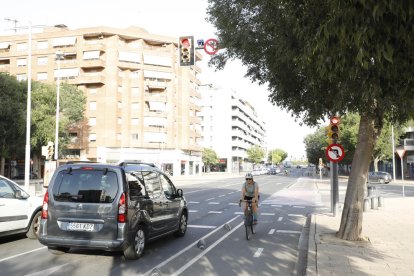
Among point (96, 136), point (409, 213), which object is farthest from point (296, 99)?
point (96, 136)

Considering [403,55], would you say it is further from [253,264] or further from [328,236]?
[328,236]

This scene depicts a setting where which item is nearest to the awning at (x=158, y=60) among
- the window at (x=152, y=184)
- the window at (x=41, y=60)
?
the window at (x=41, y=60)

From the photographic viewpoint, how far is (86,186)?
24.3 ft

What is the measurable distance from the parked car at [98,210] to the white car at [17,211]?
1.51 metres

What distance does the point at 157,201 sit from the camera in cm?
840

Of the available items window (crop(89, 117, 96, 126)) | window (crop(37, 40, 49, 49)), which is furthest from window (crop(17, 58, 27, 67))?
window (crop(89, 117, 96, 126))

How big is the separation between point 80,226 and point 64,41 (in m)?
60.7

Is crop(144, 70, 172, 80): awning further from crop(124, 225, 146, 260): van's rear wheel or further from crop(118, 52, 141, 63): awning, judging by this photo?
crop(124, 225, 146, 260): van's rear wheel

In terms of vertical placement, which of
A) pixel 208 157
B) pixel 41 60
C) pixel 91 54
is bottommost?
pixel 208 157

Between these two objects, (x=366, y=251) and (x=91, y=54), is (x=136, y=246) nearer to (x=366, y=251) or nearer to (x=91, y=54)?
(x=366, y=251)

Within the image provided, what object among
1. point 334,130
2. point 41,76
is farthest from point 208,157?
point 334,130

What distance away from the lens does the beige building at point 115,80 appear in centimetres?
6194

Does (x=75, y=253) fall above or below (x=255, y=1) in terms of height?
below

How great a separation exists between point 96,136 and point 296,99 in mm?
56108
